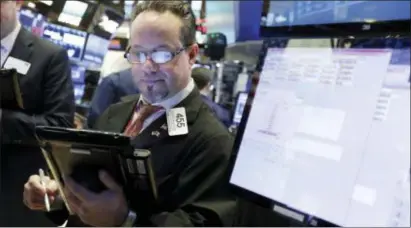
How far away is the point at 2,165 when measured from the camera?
1602 millimetres

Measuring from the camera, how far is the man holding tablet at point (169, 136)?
1.09 metres

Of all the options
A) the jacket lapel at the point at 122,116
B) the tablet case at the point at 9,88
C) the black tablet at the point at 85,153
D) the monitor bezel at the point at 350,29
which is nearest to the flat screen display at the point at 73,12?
the tablet case at the point at 9,88

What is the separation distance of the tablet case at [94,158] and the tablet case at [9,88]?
621 mm

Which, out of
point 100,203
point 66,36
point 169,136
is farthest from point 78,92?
point 100,203

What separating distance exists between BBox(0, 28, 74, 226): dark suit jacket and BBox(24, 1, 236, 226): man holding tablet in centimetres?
17

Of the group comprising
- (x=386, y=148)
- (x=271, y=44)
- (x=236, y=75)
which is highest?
(x=271, y=44)

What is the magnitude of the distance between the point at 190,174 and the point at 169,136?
12 cm

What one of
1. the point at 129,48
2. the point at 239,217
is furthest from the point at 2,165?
the point at 239,217

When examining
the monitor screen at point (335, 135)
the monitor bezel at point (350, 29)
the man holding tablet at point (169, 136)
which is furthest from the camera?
the man holding tablet at point (169, 136)

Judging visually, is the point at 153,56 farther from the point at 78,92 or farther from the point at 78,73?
the point at 78,73

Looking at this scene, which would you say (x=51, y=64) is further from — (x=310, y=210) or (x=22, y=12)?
(x=310, y=210)

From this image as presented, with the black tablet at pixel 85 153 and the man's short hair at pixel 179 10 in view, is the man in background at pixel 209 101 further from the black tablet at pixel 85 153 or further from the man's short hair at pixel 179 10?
the black tablet at pixel 85 153

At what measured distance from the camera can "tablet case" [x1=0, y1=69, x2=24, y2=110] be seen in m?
1.51

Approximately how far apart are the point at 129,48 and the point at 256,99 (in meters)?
0.47
